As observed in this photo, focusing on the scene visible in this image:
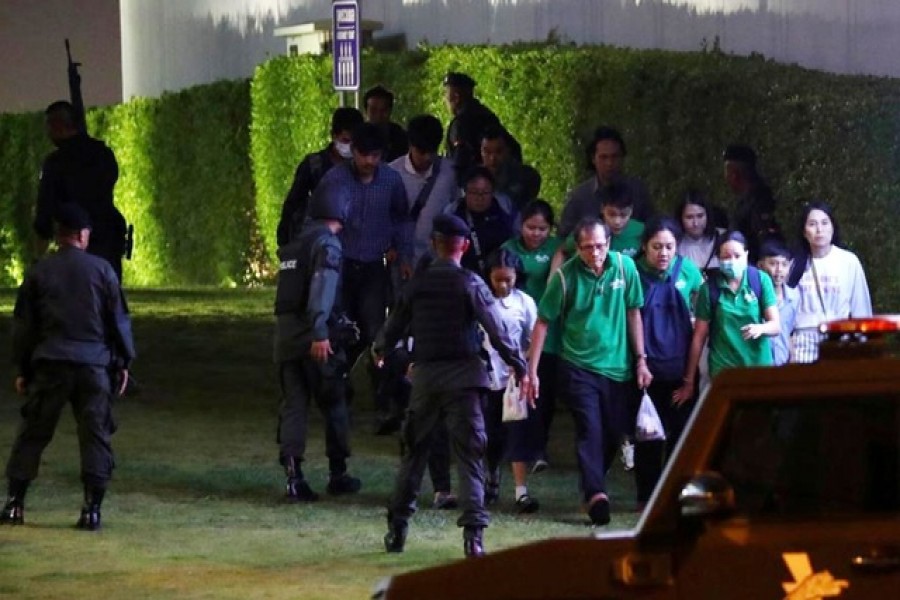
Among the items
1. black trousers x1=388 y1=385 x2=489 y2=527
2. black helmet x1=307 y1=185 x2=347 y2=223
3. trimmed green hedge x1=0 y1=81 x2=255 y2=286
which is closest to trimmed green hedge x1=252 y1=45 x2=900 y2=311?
black helmet x1=307 y1=185 x2=347 y2=223

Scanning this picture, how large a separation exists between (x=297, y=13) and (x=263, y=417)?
16568 millimetres

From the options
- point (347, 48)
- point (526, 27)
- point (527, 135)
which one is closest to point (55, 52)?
point (526, 27)

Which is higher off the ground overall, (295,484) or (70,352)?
(70,352)

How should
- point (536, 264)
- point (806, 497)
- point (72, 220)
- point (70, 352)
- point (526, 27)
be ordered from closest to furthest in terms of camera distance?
point (806, 497)
point (70, 352)
point (72, 220)
point (536, 264)
point (526, 27)

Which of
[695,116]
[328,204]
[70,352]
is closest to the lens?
[70,352]

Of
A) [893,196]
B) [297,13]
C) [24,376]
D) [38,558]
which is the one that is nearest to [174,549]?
[38,558]

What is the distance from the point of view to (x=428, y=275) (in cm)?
1054

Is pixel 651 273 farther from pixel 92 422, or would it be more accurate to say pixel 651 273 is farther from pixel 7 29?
pixel 7 29

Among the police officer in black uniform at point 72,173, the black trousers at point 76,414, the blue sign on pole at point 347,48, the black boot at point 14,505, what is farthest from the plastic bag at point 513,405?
the blue sign on pole at point 347,48

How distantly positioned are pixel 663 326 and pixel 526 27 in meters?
13.7

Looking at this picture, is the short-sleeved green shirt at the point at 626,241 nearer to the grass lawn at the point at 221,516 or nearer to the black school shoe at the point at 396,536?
the grass lawn at the point at 221,516

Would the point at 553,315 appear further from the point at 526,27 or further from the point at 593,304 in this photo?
the point at 526,27

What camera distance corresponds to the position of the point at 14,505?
11.4 meters

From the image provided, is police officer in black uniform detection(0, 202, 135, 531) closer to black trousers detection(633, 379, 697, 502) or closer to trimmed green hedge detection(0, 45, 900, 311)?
→ black trousers detection(633, 379, 697, 502)
